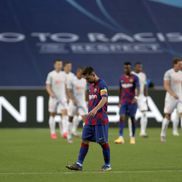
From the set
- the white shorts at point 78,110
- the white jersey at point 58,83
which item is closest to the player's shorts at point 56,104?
the white jersey at point 58,83

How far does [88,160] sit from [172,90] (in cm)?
744

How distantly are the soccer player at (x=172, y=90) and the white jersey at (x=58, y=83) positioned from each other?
4066 millimetres

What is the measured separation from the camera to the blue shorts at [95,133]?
51.2 ft

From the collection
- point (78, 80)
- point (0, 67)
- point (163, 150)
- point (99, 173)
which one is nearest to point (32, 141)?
point (78, 80)

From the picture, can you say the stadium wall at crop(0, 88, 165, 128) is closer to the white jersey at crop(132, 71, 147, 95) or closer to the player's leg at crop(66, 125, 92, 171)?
the white jersey at crop(132, 71, 147, 95)

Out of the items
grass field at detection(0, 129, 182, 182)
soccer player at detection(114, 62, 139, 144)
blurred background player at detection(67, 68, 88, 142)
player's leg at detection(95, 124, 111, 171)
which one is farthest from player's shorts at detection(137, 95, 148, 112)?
player's leg at detection(95, 124, 111, 171)

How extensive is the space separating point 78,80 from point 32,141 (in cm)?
303

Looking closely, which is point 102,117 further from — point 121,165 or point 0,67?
point 0,67

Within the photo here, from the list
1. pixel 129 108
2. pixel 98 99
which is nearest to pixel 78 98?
pixel 129 108

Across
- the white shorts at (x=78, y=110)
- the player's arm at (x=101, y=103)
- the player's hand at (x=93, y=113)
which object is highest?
the white shorts at (x=78, y=110)

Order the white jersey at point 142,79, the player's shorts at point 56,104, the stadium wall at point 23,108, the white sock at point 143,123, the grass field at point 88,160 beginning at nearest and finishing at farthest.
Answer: the grass field at point 88,160 < the player's shorts at point 56,104 < the white sock at point 143,123 < the white jersey at point 142,79 < the stadium wall at point 23,108

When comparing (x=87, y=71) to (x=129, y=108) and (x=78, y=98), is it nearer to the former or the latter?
(x=129, y=108)

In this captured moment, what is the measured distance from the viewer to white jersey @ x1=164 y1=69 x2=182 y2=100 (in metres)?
24.4

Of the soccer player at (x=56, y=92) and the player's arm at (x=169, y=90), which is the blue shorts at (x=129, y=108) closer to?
the player's arm at (x=169, y=90)
